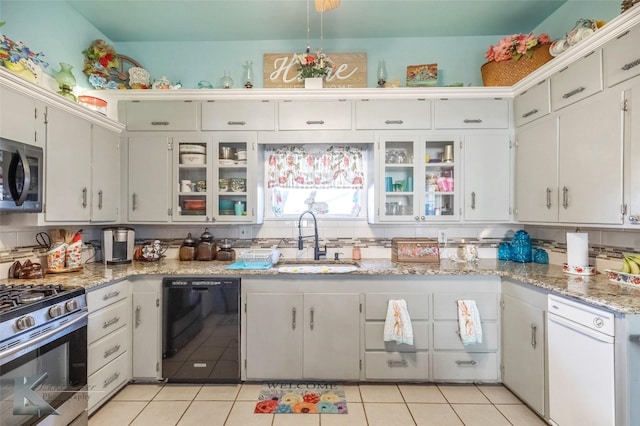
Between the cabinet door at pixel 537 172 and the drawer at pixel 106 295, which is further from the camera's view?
→ the cabinet door at pixel 537 172

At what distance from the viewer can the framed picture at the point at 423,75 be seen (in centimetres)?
280

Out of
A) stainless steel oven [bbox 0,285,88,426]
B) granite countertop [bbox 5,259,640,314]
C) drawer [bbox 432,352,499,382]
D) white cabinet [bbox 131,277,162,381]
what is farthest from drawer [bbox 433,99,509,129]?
stainless steel oven [bbox 0,285,88,426]

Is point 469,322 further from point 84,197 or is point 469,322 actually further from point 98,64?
point 98,64

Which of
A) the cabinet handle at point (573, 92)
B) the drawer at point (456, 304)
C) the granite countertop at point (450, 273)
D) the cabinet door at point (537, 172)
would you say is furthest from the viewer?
the drawer at point (456, 304)

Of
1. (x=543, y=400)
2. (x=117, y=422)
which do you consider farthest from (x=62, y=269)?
(x=543, y=400)

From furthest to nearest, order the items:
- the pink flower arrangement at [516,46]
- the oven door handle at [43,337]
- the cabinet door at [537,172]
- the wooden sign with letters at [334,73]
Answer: the wooden sign with letters at [334,73]
the pink flower arrangement at [516,46]
the cabinet door at [537,172]
the oven door handle at [43,337]

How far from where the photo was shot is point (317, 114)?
9.00 feet

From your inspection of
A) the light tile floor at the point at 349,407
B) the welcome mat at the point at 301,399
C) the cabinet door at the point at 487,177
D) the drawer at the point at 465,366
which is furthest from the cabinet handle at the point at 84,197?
the cabinet door at the point at 487,177

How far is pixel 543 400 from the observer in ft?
6.31

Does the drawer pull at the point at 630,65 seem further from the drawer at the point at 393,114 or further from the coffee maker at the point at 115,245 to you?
the coffee maker at the point at 115,245

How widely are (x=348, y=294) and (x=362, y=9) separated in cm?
240

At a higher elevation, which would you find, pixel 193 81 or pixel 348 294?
pixel 193 81

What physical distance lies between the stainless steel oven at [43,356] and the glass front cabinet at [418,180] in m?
2.28

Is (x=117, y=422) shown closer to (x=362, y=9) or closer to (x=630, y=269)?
(x=630, y=269)
